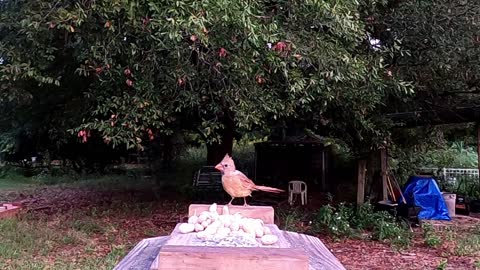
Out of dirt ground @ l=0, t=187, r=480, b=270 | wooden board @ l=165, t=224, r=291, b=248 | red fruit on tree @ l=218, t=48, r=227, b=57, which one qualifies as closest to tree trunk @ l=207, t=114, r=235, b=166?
dirt ground @ l=0, t=187, r=480, b=270

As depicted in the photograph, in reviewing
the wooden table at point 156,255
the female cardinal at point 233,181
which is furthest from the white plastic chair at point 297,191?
the female cardinal at point 233,181

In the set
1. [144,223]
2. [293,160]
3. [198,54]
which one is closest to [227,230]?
[198,54]

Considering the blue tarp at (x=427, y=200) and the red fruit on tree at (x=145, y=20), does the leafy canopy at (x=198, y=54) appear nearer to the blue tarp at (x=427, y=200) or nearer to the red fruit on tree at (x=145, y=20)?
the red fruit on tree at (x=145, y=20)

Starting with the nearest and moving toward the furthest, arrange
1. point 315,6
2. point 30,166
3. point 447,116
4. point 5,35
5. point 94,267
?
point 315,6 < point 94,267 < point 5,35 < point 447,116 < point 30,166

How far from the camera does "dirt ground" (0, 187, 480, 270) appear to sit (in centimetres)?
538

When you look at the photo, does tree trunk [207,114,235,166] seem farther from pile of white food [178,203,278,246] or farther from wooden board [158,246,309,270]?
wooden board [158,246,309,270]

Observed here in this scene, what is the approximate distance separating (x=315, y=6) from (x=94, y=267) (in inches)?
116

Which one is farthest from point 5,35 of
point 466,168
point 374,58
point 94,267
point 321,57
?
point 466,168

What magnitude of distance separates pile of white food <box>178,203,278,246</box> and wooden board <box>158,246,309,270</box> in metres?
0.29

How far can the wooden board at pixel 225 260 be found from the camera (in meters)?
1.69

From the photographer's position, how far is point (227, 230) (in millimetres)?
2287

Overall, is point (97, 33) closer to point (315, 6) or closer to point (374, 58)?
point (315, 6)

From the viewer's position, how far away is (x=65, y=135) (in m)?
8.02

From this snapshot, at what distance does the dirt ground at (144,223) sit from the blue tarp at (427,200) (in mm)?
280
